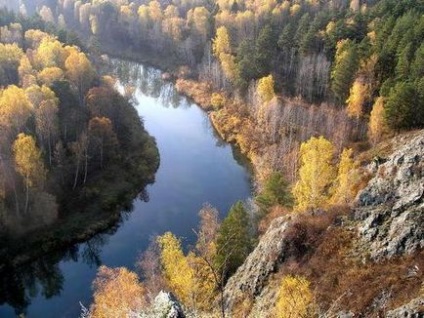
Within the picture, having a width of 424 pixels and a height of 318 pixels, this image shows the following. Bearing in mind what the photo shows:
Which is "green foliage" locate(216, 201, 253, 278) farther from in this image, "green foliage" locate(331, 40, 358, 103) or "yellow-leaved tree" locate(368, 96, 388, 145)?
"green foliage" locate(331, 40, 358, 103)

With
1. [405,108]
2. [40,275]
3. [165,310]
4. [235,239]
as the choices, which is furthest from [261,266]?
[405,108]

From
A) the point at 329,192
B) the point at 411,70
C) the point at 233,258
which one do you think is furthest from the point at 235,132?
the point at 233,258

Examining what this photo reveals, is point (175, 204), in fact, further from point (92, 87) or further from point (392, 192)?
point (392, 192)

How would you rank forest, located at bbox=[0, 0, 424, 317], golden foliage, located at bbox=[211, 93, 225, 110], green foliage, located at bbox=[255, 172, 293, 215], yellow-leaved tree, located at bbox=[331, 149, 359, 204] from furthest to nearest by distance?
golden foliage, located at bbox=[211, 93, 225, 110], green foliage, located at bbox=[255, 172, 293, 215], yellow-leaved tree, located at bbox=[331, 149, 359, 204], forest, located at bbox=[0, 0, 424, 317]

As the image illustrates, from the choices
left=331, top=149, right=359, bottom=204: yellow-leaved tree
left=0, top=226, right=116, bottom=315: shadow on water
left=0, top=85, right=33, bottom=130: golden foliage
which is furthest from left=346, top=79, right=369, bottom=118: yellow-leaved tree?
left=0, top=85, right=33, bottom=130: golden foliage

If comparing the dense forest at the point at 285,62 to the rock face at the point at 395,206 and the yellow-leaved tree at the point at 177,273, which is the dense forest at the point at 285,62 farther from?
the yellow-leaved tree at the point at 177,273

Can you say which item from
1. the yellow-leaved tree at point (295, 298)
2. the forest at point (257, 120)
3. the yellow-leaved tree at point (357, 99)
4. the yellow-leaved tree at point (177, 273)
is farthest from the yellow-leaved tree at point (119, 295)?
the yellow-leaved tree at point (357, 99)

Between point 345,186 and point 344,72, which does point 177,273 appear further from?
point 344,72
